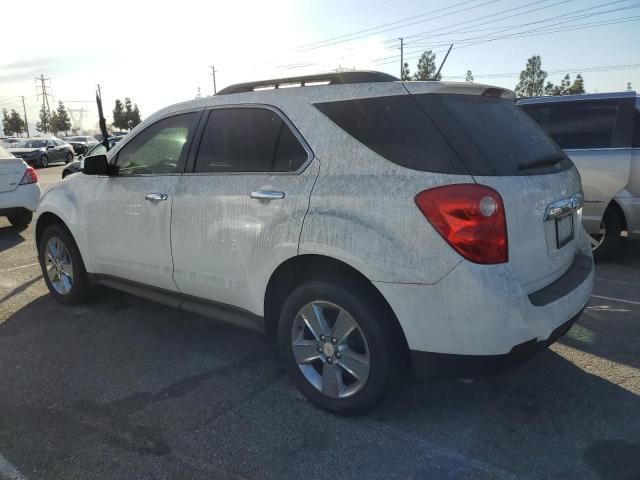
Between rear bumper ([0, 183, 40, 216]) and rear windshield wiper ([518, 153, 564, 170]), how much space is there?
7824 millimetres

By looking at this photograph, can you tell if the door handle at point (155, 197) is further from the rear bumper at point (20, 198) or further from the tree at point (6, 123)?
the tree at point (6, 123)

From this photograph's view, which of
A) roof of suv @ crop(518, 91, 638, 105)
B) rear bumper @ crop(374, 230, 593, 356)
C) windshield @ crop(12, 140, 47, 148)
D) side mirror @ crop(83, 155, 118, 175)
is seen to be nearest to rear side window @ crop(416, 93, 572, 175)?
rear bumper @ crop(374, 230, 593, 356)

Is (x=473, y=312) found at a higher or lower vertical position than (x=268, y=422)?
higher

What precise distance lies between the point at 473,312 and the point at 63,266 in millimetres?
3888

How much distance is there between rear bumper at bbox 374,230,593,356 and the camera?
2254 mm

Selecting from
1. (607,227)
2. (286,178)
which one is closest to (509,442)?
(286,178)

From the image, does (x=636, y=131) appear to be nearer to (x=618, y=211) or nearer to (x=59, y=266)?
(x=618, y=211)

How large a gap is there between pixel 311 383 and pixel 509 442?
42.4 inches

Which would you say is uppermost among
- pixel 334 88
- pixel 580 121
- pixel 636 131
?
pixel 334 88

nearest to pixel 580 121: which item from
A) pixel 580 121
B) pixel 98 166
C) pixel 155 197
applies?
pixel 580 121

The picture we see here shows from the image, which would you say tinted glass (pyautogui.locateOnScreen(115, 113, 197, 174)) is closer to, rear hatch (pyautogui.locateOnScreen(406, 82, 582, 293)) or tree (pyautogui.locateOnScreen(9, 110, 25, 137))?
rear hatch (pyautogui.locateOnScreen(406, 82, 582, 293))

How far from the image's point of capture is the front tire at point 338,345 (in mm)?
2549

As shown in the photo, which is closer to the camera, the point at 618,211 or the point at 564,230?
the point at 564,230

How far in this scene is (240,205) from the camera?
3.02 meters
